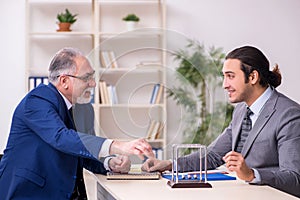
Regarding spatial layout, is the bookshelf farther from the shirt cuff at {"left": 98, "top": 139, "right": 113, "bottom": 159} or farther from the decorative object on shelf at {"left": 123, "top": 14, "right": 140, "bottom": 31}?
the decorative object on shelf at {"left": 123, "top": 14, "right": 140, "bottom": 31}

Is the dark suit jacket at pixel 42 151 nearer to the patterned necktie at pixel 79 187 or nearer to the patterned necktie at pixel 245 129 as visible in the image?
the patterned necktie at pixel 79 187

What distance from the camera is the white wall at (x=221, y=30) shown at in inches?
239

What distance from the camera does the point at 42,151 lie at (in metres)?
2.90

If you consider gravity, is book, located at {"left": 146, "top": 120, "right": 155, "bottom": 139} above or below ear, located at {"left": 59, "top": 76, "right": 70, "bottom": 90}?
below

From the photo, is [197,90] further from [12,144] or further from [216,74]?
[12,144]

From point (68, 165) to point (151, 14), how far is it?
349 cm

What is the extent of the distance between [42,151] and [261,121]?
1.02 meters

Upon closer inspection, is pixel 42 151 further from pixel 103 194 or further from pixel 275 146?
pixel 275 146

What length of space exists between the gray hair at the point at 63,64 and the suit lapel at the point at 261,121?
891mm

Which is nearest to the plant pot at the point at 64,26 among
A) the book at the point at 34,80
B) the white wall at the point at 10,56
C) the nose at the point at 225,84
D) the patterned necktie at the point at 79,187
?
the white wall at the point at 10,56

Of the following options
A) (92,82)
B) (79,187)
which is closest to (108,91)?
(92,82)

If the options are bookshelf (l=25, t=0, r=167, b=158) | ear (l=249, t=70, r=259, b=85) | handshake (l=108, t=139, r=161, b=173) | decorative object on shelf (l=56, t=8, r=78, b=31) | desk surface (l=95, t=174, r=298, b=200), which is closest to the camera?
desk surface (l=95, t=174, r=298, b=200)

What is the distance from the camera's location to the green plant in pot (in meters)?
2.93

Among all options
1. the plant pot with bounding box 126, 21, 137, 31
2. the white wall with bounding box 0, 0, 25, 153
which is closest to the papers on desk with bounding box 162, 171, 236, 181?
the plant pot with bounding box 126, 21, 137, 31
